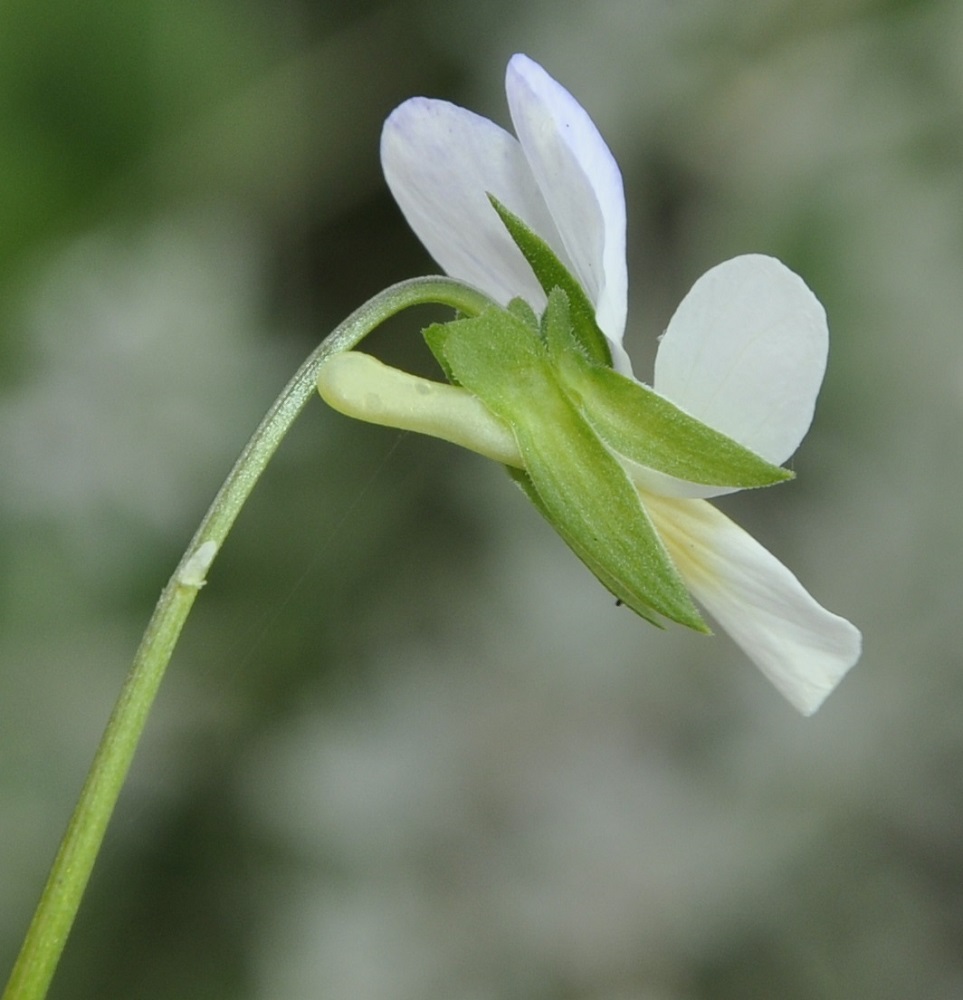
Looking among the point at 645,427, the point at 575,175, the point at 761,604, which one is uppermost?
the point at 575,175

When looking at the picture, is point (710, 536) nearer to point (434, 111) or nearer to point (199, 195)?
point (434, 111)

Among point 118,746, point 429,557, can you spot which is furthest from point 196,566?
point 429,557

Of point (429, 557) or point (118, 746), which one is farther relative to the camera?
point (429, 557)

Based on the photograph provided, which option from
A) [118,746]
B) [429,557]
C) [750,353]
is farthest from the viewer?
[429,557]

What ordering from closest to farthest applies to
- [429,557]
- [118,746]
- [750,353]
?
[118,746], [750,353], [429,557]

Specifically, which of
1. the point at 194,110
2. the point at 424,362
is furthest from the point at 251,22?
the point at 424,362

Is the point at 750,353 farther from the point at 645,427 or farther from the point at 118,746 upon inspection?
the point at 118,746

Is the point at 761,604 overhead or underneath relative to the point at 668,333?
underneath
